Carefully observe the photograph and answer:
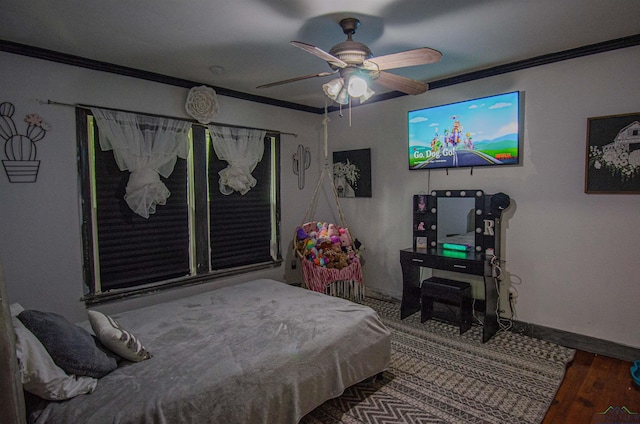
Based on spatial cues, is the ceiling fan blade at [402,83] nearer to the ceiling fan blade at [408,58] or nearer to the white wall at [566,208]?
the ceiling fan blade at [408,58]

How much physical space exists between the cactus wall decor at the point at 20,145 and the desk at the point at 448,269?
3446 millimetres

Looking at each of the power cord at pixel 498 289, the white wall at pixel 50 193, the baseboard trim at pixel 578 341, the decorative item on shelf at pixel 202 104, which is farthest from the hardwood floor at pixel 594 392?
the decorative item on shelf at pixel 202 104

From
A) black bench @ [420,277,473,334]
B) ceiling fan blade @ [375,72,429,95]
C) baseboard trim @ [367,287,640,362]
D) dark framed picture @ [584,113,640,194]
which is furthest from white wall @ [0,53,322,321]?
dark framed picture @ [584,113,640,194]

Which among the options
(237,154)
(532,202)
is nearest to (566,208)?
(532,202)

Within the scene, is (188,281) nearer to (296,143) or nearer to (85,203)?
(85,203)

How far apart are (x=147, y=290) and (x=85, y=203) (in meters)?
0.98

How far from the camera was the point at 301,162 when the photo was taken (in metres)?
4.79

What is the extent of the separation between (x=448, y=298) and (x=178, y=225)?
283 cm

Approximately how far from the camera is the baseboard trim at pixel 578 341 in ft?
9.39

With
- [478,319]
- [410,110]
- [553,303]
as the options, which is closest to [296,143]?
[410,110]

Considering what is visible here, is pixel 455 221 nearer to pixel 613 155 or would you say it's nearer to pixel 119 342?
pixel 613 155

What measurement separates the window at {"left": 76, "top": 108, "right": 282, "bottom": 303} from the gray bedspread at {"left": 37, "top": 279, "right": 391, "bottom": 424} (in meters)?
0.74

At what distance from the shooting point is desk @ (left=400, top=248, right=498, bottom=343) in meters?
A: 3.27

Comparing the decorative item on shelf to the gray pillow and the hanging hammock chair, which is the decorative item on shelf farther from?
the gray pillow
